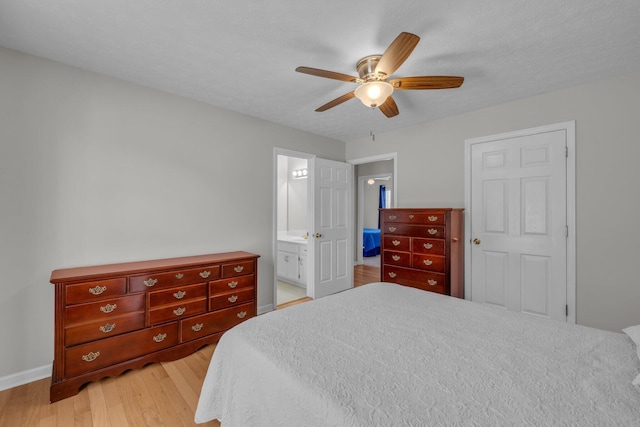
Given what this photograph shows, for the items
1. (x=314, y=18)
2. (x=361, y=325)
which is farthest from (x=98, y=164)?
(x=361, y=325)

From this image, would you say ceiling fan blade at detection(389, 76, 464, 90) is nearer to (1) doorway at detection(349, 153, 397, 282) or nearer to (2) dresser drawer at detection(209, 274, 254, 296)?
(1) doorway at detection(349, 153, 397, 282)

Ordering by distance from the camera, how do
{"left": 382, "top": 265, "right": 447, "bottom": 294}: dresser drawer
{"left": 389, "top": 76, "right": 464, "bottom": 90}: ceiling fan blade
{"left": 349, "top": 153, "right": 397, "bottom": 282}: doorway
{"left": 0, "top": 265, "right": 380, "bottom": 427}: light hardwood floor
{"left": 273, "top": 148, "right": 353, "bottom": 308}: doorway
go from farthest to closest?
{"left": 349, "top": 153, "right": 397, "bottom": 282}: doorway
{"left": 273, "top": 148, "right": 353, "bottom": 308}: doorway
{"left": 382, "top": 265, "right": 447, "bottom": 294}: dresser drawer
{"left": 389, "top": 76, "right": 464, "bottom": 90}: ceiling fan blade
{"left": 0, "top": 265, "right": 380, "bottom": 427}: light hardwood floor

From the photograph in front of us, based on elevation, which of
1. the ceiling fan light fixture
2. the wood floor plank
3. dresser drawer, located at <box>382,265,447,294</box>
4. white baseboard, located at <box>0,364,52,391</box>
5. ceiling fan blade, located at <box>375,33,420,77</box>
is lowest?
the wood floor plank

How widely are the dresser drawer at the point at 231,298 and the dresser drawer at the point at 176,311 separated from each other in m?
0.08

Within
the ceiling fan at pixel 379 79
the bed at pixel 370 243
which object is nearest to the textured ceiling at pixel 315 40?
the ceiling fan at pixel 379 79

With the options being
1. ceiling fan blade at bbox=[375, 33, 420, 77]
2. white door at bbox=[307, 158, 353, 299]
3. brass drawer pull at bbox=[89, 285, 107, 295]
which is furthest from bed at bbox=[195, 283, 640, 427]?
white door at bbox=[307, 158, 353, 299]

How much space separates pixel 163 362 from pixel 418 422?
2322 millimetres

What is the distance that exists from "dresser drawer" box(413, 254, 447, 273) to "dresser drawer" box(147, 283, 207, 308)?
88.2 inches

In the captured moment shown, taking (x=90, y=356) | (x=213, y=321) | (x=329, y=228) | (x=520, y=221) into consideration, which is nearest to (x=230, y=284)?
(x=213, y=321)

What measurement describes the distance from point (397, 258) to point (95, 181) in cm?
310

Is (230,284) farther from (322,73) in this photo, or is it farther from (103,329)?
(322,73)

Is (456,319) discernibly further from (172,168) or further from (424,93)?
(172,168)

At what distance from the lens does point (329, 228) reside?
13.9ft

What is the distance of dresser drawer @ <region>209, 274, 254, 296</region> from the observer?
2.64 meters
